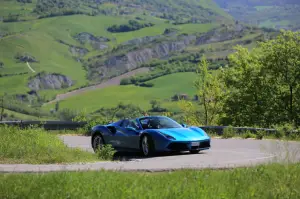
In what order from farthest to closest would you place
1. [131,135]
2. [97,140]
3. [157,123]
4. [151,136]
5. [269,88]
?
[269,88]
[97,140]
[157,123]
[131,135]
[151,136]

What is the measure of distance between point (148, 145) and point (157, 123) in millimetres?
1132

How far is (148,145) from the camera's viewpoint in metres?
17.5

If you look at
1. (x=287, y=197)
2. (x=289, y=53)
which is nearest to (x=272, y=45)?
(x=289, y=53)

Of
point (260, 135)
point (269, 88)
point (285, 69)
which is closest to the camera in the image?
point (260, 135)

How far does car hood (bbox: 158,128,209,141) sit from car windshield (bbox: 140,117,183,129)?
0.56 metres

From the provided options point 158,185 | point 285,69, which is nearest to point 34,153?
point 158,185

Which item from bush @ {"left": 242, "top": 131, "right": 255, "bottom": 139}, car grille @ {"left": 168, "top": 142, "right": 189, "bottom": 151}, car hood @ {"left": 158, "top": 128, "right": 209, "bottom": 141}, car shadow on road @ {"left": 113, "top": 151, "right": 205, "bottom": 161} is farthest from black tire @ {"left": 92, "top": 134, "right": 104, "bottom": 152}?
bush @ {"left": 242, "top": 131, "right": 255, "bottom": 139}

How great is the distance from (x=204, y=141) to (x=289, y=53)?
35796 millimetres

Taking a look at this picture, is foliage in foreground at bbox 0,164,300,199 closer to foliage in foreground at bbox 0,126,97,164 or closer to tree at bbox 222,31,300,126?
foliage in foreground at bbox 0,126,97,164

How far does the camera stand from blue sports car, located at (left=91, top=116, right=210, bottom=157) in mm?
17156

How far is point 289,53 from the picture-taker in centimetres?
5106

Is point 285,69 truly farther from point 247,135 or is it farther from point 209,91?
point 247,135

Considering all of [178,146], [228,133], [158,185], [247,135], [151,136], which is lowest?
[228,133]

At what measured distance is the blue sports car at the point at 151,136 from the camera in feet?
56.3
